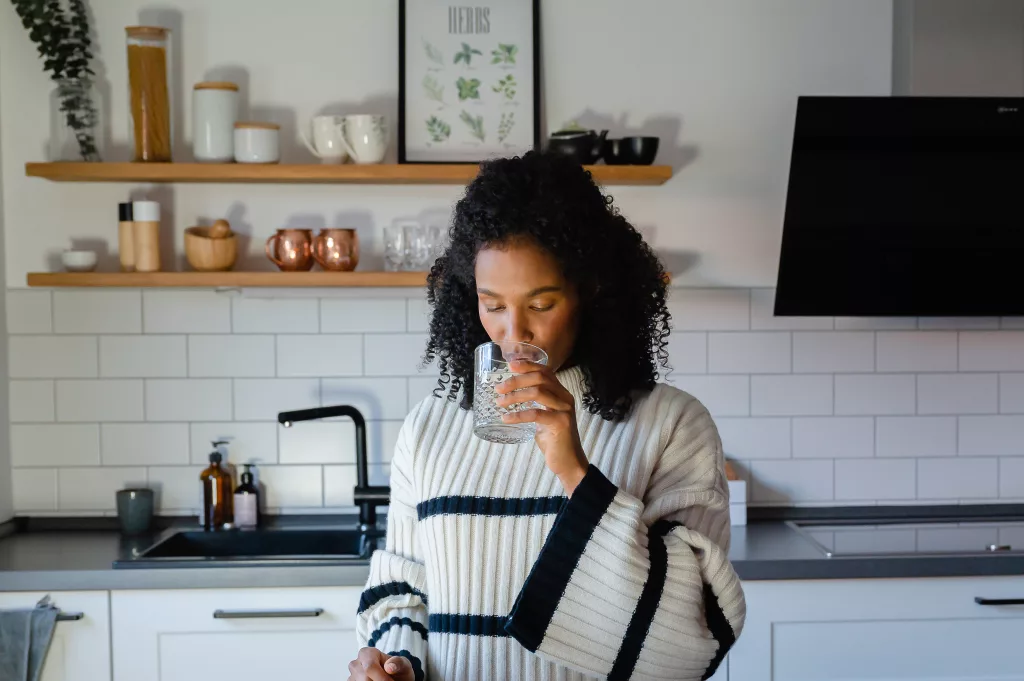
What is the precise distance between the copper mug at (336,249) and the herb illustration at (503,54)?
0.62m

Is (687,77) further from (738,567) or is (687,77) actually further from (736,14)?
(738,567)

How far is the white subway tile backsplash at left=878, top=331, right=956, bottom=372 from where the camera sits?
2885mm

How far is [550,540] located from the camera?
4.04 ft

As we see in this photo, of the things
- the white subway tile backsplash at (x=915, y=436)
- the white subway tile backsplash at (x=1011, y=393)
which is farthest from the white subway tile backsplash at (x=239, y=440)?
the white subway tile backsplash at (x=1011, y=393)

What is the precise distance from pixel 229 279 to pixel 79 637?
35.5 inches

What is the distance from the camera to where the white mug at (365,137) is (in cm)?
263

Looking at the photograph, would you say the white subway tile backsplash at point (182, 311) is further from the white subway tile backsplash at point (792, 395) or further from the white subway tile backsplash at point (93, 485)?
the white subway tile backsplash at point (792, 395)

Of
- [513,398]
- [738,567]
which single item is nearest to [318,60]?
[738,567]

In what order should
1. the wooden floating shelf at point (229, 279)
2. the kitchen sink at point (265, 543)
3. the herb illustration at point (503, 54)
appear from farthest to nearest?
the herb illustration at point (503, 54), the kitchen sink at point (265, 543), the wooden floating shelf at point (229, 279)

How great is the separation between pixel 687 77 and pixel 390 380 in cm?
116

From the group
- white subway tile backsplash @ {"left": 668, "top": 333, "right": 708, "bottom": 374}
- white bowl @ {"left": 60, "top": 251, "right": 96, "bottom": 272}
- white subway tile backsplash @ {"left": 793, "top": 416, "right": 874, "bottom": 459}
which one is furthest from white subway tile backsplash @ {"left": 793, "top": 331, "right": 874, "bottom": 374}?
white bowl @ {"left": 60, "top": 251, "right": 96, "bottom": 272}

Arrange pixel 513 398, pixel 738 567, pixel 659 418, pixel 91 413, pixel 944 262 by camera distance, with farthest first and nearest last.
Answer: pixel 91 413, pixel 944 262, pixel 738 567, pixel 659 418, pixel 513 398

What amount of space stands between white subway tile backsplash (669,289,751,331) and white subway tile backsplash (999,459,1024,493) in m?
0.82

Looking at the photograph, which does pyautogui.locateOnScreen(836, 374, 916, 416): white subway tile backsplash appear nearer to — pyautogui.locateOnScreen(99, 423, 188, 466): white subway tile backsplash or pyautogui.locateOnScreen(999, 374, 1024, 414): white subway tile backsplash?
pyautogui.locateOnScreen(999, 374, 1024, 414): white subway tile backsplash
